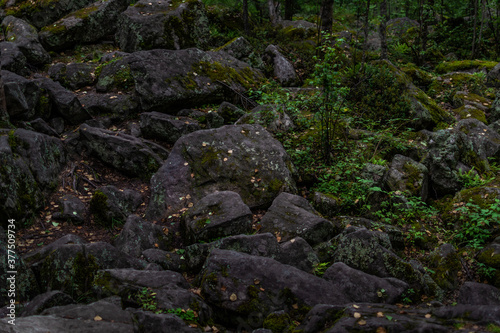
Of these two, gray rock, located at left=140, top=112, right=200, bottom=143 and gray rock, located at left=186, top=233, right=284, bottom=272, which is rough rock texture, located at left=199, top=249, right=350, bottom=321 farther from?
gray rock, located at left=140, top=112, right=200, bottom=143

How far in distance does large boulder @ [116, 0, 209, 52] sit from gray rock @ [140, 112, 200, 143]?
419 centimetres

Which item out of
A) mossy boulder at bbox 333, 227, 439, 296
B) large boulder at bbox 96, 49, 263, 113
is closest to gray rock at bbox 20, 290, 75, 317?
mossy boulder at bbox 333, 227, 439, 296

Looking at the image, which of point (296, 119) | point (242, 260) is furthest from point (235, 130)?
point (242, 260)

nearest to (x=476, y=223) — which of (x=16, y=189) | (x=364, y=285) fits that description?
(x=364, y=285)

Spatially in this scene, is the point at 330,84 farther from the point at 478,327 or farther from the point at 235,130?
the point at 478,327

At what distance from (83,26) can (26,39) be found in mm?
2105

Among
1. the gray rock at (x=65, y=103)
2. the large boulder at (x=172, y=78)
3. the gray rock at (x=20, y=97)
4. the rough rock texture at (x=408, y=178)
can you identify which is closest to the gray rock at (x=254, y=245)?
the rough rock texture at (x=408, y=178)

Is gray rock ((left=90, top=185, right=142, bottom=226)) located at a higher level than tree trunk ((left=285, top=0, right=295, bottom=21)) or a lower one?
lower

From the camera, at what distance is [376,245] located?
566 cm

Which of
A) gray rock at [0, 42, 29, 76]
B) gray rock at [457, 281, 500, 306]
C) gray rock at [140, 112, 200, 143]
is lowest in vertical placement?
gray rock at [457, 281, 500, 306]

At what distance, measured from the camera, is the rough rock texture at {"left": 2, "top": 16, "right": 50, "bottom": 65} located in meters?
12.1

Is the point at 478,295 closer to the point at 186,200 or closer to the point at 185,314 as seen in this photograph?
the point at 185,314

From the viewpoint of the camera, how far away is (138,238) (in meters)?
6.43

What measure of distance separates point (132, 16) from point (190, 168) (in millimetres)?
7810
